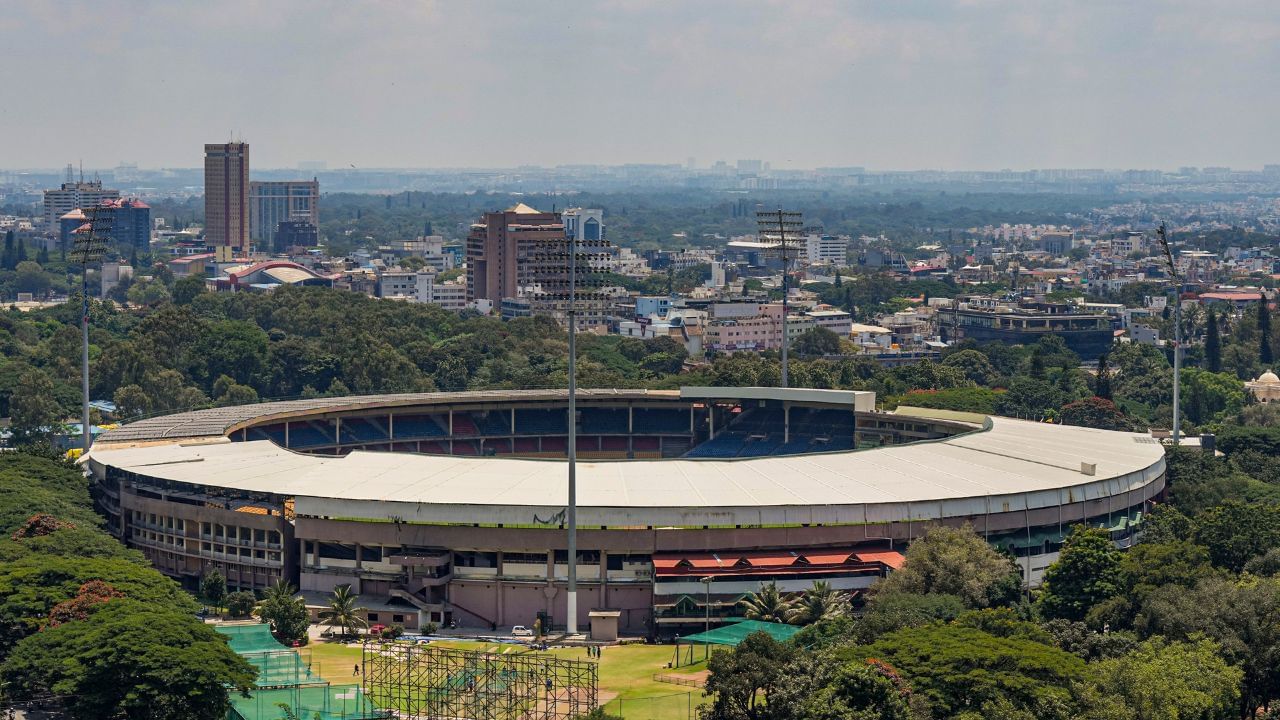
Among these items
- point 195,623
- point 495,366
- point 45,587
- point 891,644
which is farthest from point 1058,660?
point 495,366

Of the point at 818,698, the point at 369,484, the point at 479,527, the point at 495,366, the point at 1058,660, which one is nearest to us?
the point at 818,698

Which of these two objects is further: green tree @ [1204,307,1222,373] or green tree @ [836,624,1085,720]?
green tree @ [1204,307,1222,373]

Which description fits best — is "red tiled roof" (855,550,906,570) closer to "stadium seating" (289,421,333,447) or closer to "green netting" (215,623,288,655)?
"green netting" (215,623,288,655)

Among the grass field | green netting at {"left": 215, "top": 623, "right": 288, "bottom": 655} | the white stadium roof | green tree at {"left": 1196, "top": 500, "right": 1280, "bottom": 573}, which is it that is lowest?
the grass field

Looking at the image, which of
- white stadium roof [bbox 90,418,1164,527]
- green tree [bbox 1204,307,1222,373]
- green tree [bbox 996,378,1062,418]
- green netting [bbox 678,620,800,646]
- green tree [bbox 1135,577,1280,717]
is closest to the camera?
green tree [bbox 1135,577,1280,717]

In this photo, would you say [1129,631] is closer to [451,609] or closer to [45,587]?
[451,609]

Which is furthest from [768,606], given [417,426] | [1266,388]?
[1266,388]

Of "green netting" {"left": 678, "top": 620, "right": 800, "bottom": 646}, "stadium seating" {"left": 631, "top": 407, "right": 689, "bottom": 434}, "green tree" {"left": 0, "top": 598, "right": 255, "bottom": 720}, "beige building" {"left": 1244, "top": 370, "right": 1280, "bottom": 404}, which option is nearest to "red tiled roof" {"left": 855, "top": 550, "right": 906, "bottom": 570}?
"green netting" {"left": 678, "top": 620, "right": 800, "bottom": 646}
